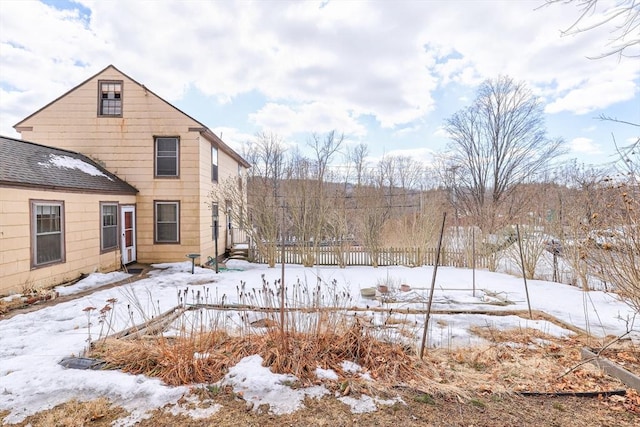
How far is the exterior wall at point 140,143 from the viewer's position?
1052cm

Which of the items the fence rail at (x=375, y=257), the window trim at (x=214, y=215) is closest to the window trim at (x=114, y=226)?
the window trim at (x=214, y=215)

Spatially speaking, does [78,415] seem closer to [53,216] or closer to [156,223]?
[53,216]

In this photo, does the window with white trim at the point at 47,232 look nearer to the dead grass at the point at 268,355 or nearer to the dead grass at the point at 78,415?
the dead grass at the point at 268,355

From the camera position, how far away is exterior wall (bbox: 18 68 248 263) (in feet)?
34.5

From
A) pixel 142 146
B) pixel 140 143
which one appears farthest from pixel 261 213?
pixel 140 143

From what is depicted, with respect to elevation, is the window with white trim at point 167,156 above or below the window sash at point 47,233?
above

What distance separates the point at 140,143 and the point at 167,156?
1.01 meters

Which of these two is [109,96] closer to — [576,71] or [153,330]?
[153,330]

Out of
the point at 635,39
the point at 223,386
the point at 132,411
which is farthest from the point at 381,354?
the point at 635,39

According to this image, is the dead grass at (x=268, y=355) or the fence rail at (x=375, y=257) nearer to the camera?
the dead grass at (x=268, y=355)

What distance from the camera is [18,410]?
2.47 meters

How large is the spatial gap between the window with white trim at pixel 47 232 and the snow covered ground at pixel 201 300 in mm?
969

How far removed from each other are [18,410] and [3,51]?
46.4 ft

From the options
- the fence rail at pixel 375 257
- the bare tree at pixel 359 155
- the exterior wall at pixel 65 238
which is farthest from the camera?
the bare tree at pixel 359 155
